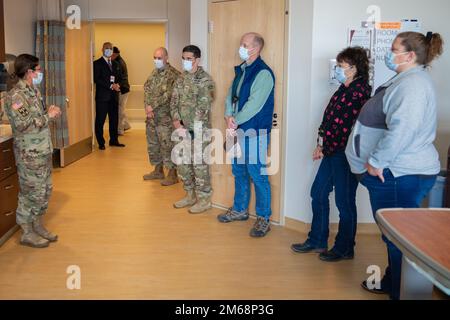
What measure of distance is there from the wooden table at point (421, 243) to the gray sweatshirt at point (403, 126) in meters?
0.52

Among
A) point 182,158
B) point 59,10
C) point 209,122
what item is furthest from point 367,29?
point 59,10

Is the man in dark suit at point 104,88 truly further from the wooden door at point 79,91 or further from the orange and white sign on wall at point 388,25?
the orange and white sign on wall at point 388,25

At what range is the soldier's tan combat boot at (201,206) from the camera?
17.0 ft

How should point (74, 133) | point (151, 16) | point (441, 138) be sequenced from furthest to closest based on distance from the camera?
point (151, 16) < point (74, 133) < point (441, 138)

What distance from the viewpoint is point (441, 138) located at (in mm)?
4594

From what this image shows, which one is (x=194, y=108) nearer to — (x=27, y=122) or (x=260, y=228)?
(x=260, y=228)

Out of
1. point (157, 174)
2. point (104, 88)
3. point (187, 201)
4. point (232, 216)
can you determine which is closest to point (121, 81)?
point (104, 88)

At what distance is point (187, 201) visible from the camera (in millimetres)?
5410

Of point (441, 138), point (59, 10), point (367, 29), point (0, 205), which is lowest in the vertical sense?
point (0, 205)

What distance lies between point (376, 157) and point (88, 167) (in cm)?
506

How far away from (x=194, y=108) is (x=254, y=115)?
835mm

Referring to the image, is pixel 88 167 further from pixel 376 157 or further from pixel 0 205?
pixel 376 157

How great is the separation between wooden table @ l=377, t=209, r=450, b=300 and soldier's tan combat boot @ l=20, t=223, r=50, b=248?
2741mm

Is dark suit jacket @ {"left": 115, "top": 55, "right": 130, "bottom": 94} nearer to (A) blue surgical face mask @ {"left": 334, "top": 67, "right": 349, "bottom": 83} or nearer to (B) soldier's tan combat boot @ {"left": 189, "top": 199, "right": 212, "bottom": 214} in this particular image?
(B) soldier's tan combat boot @ {"left": 189, "top": 199, "right": 212, "bottom": 214}
